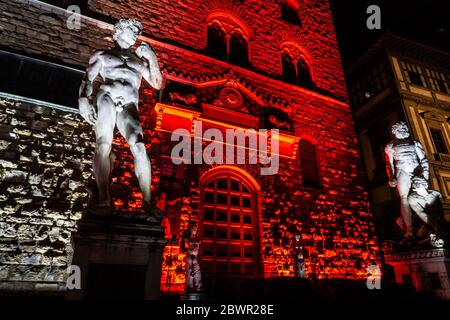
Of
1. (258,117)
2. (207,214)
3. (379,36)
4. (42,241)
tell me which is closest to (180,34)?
(258,117)

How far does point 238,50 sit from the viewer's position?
10.1 meters

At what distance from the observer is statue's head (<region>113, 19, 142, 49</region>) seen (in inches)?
191

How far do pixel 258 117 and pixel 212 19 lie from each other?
388 cm

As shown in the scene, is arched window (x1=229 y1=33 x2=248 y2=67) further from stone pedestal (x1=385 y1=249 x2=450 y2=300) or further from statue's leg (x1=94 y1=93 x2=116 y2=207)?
stone pedestal (x1=385 y1=249 x2=450 y2=300)

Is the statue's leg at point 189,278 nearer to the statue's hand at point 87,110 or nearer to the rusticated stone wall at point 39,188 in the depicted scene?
the rusticated stone wall at point 39,188

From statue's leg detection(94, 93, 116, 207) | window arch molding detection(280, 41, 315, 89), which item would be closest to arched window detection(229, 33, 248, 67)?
window arch molding detection(280, 41, 315, 89)

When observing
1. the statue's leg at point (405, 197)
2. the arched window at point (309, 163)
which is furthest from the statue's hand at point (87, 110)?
the arched window at point (309, 163)

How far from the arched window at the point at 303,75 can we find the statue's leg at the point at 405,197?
211 inches

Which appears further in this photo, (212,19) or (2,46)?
(212,19)

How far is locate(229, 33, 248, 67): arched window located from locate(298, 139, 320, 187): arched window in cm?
323

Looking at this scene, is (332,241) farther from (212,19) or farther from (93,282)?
(212,19)

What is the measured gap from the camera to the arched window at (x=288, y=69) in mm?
10682

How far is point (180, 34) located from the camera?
29.0 feet

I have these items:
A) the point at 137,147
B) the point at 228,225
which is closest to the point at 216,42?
the point at 228,225
